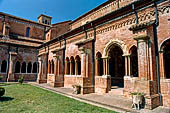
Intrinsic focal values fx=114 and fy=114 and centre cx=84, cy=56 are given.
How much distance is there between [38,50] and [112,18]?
1788 cm

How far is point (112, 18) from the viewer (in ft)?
29.7

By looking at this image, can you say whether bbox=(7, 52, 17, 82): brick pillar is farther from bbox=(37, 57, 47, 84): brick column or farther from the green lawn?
the green lawn

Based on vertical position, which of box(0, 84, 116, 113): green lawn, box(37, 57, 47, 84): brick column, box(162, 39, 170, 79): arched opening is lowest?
box(0, 84, 116, 113): green lawn

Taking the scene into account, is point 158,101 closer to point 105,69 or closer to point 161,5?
point 105,69

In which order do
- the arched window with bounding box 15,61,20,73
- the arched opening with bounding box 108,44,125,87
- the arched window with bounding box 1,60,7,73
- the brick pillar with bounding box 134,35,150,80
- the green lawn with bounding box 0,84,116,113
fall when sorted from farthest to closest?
the arched window with bounding box 15,61,20,73 → the arched window with bounding box 1,60,7,73 → the arched opening with bounding box 108,44,125,87 → the brick pillar with bounding box 134,35,150,80 → the green lawn with bounding box 0,84,116,113

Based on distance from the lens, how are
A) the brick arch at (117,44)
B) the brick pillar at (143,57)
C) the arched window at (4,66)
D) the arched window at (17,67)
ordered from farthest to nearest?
the arched window at (17,67), the arched window at (4,66), the brick arch at (117,44), the brick pillar at (143,57)

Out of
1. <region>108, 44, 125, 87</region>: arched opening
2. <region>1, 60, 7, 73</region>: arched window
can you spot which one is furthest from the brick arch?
<region>1, 60, 7, 73</region>: arched window

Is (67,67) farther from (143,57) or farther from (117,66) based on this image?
(143,57)

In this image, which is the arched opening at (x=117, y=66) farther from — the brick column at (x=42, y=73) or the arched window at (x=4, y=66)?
the arched window at (x=4, y=66)

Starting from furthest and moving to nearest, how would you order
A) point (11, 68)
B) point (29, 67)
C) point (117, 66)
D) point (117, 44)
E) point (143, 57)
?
point (29, 67) → point (11, 68) → point (117, 66) → point (117, 44) → point (143, 57)

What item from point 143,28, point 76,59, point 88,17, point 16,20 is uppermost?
point 16,20

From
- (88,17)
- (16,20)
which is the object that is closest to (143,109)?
(88,17)

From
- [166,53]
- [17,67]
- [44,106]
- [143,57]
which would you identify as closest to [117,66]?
[166,53]

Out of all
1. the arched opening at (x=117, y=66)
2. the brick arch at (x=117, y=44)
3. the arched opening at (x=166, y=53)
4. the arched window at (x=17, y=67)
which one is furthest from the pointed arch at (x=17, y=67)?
the arched opening at (x=166, y=53)
